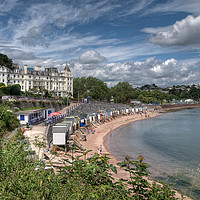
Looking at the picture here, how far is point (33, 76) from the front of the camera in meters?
76.4

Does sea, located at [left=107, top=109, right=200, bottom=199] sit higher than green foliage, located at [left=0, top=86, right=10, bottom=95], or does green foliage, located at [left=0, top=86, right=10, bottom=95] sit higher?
green foliage, located at [left=0, top=86, right=10, bottom=95]

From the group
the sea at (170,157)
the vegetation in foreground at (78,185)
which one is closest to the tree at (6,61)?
the sea at (170,157)

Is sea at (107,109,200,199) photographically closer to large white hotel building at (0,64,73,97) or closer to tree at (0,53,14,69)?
large white hotel building at (0,64,73,97)

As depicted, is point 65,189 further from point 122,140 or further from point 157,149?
point 122,140

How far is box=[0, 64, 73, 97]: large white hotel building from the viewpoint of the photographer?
70.7 m

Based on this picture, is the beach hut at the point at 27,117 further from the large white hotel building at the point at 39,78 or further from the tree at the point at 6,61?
the tree at the point at 6,61

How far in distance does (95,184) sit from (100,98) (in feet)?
288

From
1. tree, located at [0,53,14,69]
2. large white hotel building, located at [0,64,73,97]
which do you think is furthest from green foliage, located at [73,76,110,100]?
tree, located at [0,53,14,69]

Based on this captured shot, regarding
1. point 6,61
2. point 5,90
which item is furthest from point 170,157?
point 6,61

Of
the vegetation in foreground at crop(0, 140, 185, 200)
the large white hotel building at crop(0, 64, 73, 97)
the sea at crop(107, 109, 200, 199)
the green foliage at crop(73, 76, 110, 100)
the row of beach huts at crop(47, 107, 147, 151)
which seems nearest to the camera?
the vegetation in foreground at crop(0, 140, 185, 200)

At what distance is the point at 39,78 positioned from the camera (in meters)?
78.4

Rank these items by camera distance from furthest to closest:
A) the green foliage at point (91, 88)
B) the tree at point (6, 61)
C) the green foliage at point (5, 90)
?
the green foliage at point (91, 88) < the tree at point (6, 61) < the green foliage at point (5, 90)

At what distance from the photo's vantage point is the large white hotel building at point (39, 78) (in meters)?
70.7

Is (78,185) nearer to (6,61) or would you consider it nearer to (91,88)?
(6,61)
